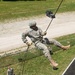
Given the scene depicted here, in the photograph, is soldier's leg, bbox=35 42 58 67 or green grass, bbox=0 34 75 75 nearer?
soldier's leg, bbox=35 42 58 67

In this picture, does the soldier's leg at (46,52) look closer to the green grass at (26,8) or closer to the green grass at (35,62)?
the green grass at (35,62)

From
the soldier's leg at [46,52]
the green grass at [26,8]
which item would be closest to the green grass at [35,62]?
the soldier's leg at [46,52]

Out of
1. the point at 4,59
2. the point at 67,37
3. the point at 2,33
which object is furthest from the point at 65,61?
the point at 2,33

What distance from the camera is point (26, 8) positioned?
2953cm

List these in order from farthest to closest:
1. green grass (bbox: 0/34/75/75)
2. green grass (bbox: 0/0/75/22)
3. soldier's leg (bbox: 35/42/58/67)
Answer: green grass (bbox: 0/0/75/22), green grass (bbox: 0/34/75/75), soldier's leg (bbox: 35/42/58/67)

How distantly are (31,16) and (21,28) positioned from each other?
12.5 ft

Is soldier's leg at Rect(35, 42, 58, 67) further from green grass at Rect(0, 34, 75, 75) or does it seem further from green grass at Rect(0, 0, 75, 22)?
green grass at Rect(0, 0, 75, 22)

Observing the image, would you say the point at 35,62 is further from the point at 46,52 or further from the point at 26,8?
the point at 26,8

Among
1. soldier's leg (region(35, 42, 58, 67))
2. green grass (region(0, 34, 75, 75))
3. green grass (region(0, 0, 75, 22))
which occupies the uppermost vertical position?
soldier's leg (region(35, 42, 58, 67))

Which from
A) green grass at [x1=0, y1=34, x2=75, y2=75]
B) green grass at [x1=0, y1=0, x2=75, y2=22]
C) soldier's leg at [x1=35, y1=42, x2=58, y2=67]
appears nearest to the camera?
soldier's leg at [x1=35, y1=42, x2=58, y2=67]

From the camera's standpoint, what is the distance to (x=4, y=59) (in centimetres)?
1583

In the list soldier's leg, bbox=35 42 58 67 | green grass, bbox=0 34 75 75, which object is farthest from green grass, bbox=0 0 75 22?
soldier's leg, bbox=35 42 58 67

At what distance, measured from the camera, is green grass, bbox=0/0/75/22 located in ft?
86.6

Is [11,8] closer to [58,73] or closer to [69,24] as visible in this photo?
[69,24]
